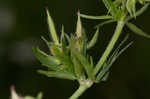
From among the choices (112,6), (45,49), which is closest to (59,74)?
(112,6)

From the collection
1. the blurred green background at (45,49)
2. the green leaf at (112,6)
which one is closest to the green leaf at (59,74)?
the green leaf at (112,6)

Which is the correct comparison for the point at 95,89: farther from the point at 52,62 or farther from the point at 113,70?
the point at 52,62

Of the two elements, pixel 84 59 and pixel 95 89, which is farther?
pixel 95 89

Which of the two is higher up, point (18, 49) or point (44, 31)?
point (44, 31)

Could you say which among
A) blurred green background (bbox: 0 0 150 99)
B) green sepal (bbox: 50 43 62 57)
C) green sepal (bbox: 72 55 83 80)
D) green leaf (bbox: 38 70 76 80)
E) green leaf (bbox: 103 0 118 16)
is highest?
green leaf (bbox: 103 0 118 16)

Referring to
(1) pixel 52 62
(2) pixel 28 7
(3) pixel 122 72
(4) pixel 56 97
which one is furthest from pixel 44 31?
(1) pixel 52 62

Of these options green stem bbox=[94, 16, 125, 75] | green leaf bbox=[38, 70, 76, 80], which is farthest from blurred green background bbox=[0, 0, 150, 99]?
green stem bbox=[94, 16, 125, 75]

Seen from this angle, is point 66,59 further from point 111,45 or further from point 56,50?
point 111,45

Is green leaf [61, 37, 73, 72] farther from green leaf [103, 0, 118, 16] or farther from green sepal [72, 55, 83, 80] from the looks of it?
green leaf [103, 0, 118, 16]
